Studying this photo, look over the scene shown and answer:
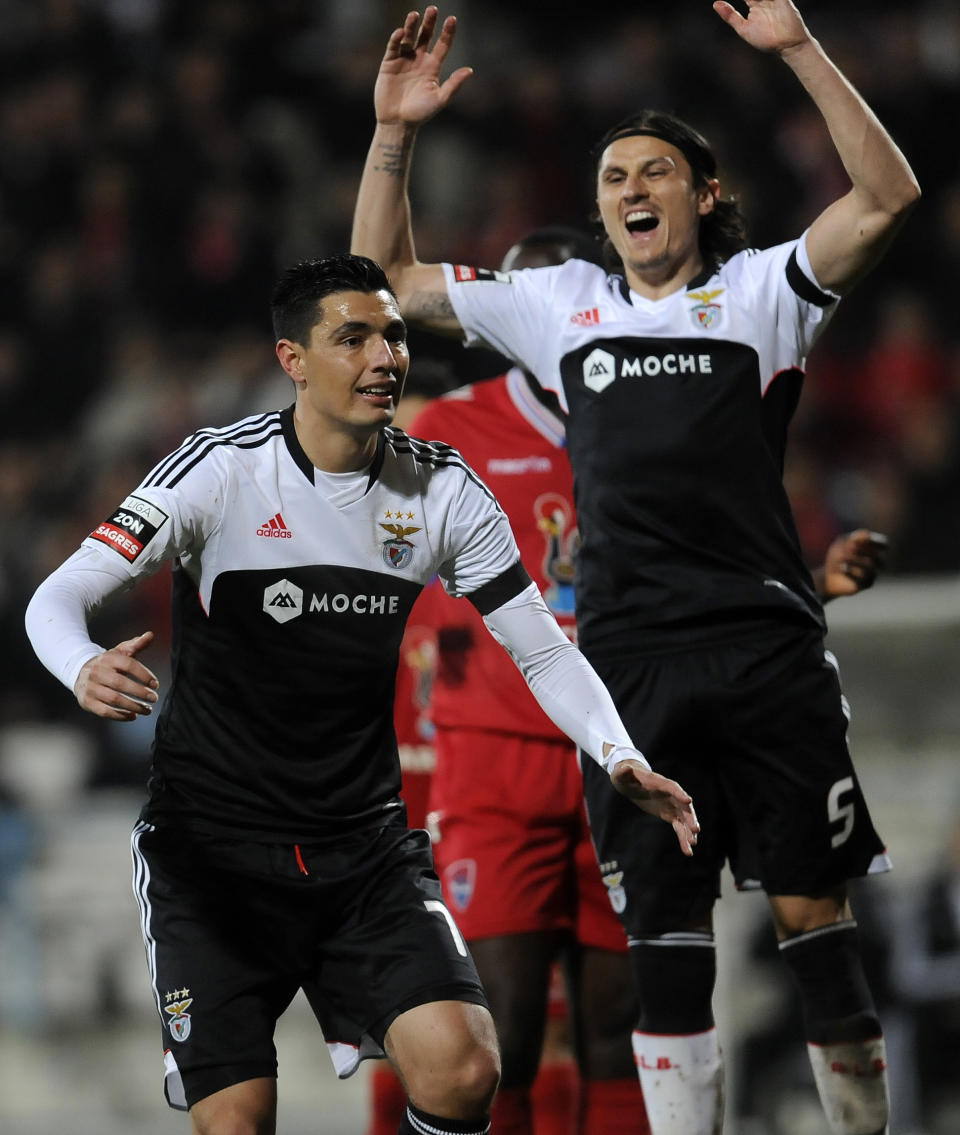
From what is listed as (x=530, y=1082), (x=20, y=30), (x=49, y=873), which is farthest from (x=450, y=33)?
(x=20, y=30)

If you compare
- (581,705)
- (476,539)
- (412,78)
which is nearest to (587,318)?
(476,539)

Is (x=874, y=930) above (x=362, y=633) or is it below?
below

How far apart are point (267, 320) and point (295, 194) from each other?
3.48 ft

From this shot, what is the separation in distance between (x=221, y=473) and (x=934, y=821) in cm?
340

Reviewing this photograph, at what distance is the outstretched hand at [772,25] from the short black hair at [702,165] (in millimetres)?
284

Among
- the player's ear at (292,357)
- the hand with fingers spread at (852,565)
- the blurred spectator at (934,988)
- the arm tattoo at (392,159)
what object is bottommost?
the blurred spectator at (934,988)

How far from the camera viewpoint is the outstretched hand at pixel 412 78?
409 centimetres

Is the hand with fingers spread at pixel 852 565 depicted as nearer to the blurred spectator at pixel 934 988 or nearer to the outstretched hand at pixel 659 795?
the outstretched hand at pixel 659 795

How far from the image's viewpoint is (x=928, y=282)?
8.58 m

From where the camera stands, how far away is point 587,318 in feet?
12.4

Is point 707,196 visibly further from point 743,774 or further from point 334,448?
point 743,774

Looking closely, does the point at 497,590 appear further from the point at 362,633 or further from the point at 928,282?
the point at 928,282

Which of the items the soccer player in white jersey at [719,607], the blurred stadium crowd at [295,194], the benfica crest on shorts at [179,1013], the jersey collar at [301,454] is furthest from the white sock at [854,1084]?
the blurred stadium crowd at [295,194]

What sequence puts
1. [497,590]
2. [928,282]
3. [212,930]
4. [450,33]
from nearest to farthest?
1. [212,930]
2. [497,590]
3. [450,33]
4. [928,282]
